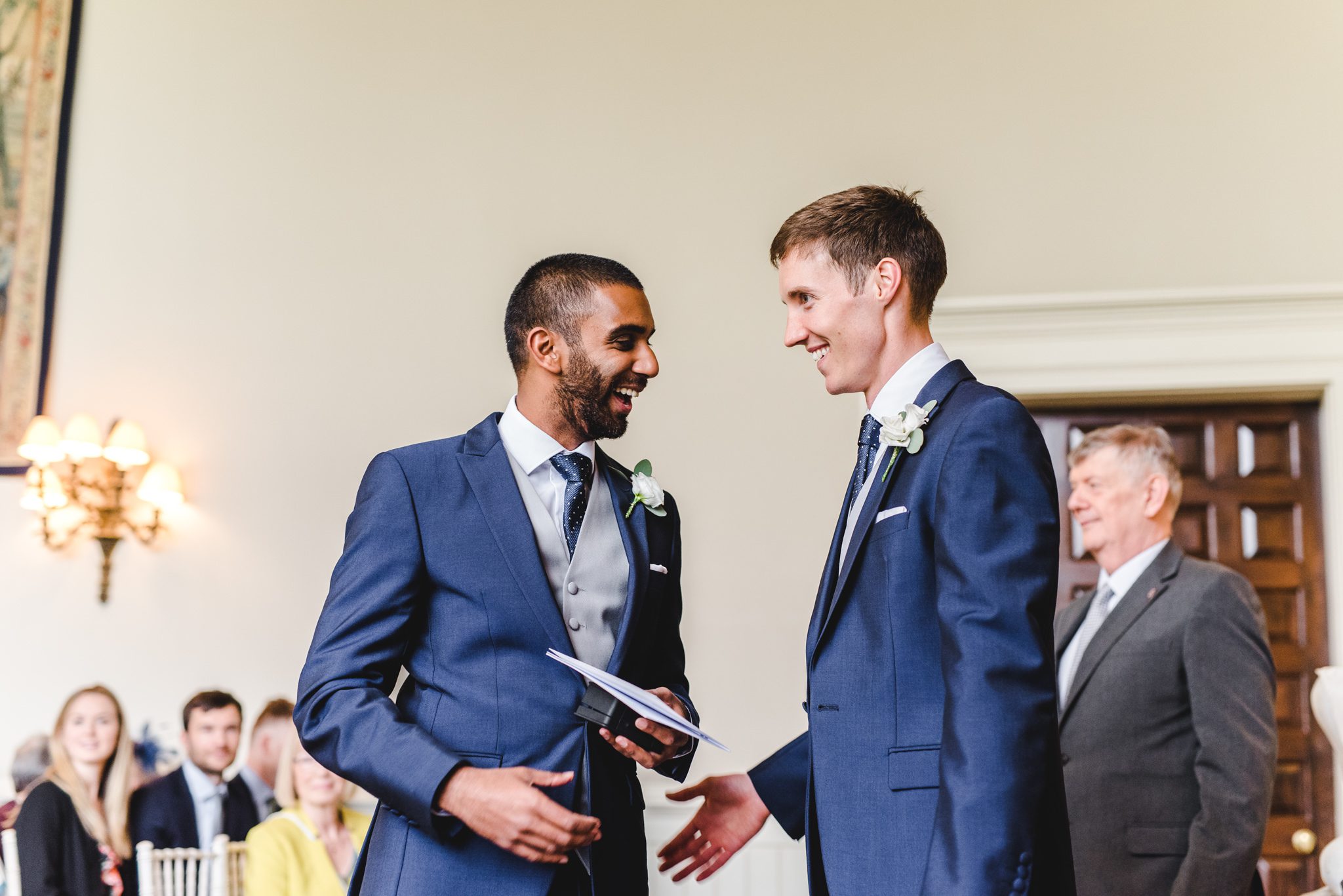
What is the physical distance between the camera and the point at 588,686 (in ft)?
6.53

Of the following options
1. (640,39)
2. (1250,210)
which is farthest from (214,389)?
(1250,210)

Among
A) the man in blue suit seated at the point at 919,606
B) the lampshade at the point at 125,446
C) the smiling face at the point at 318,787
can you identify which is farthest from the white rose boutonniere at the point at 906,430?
the lampshade at the point at 125,446

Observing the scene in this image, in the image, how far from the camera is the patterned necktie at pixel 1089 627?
11.3ft

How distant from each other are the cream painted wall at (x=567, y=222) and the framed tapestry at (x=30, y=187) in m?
0.09

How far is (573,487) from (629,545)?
15cm

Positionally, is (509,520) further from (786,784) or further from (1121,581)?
(1121,581)

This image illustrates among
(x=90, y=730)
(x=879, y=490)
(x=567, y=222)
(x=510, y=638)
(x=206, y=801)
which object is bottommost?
(x=206, y=801)

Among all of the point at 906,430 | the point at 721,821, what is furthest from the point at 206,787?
the point at 906,430

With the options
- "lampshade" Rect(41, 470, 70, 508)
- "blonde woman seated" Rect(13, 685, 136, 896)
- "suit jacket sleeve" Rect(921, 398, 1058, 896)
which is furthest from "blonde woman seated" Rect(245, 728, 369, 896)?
"suit jacket sleeve" Rect(921, 398, 1058, 896)

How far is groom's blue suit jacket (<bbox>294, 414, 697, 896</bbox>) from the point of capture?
1.88m

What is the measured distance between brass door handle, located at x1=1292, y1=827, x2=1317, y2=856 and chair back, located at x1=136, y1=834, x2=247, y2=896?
3.50 meters

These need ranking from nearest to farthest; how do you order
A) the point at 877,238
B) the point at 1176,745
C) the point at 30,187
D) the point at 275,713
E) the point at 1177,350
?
1. the point at 877,238
2. the point at 1176,745
3. the point at 1177,350
4. the point at 275,713
5. the point at 30,187

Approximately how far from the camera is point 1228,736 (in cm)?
302

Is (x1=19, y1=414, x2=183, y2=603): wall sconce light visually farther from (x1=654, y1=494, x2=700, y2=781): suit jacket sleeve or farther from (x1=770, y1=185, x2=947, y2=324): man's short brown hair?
(x1=770, y1=185, x2=947, y2=324): man's short brown hair
